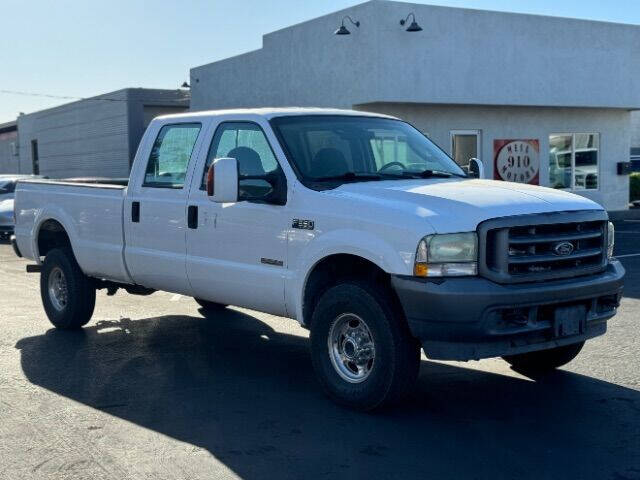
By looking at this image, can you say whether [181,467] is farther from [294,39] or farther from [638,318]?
[294,39]

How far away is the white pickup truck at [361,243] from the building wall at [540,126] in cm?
1603

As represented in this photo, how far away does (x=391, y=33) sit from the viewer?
22359 millimetres

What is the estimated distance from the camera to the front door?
21.5 ft

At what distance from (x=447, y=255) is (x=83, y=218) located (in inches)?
174

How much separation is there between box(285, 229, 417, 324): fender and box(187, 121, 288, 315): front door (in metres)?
0.15

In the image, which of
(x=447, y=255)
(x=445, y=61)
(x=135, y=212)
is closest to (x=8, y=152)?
(x=445, y=61)

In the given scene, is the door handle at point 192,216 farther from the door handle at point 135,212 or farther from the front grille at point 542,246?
the front grille at point 542,246

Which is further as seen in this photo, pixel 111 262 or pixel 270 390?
pixel 111 262

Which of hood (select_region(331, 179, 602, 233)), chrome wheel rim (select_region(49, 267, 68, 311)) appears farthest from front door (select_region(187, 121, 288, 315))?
chrome wheel rim (select_region(49, 267, 68, 311))

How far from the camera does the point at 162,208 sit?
7.59 m

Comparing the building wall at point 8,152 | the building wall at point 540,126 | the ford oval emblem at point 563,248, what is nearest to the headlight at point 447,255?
the ford oval emblem at point 563,248

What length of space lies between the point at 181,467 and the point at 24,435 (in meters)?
1.24

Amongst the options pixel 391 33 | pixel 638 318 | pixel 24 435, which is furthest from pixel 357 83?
pixel 24 435

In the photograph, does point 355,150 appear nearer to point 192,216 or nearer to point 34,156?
point 192,216
